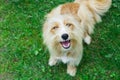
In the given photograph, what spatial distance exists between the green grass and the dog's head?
712 mm

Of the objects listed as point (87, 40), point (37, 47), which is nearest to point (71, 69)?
point (87, 40)

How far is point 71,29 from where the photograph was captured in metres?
4.00

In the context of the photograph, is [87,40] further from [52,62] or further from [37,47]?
[37,47]

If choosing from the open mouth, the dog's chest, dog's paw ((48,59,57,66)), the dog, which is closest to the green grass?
dog's paw ((48,59,57,66))

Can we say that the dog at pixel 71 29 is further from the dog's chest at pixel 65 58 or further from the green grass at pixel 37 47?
the green grass at pixel 37 47

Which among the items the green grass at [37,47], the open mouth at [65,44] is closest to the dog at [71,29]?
the open mouth at [65,44]

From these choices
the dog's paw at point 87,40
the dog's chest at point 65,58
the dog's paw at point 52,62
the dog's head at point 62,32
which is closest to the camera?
the dog's head at point 62,32

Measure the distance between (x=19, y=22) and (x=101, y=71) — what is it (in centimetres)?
168

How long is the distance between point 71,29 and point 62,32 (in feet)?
0.44

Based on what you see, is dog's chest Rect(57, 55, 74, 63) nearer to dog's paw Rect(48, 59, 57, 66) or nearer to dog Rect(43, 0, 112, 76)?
dog Rect(43, 0, 112, 76)

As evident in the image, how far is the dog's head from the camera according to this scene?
3.95m

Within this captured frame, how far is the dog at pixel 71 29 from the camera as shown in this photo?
13.1 feet

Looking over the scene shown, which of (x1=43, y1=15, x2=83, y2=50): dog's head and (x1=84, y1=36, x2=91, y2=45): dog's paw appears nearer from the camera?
(x1=43, y1=15, x2=83, y2=50): dog's head

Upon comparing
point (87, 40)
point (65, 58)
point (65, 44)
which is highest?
point (65, 44)
